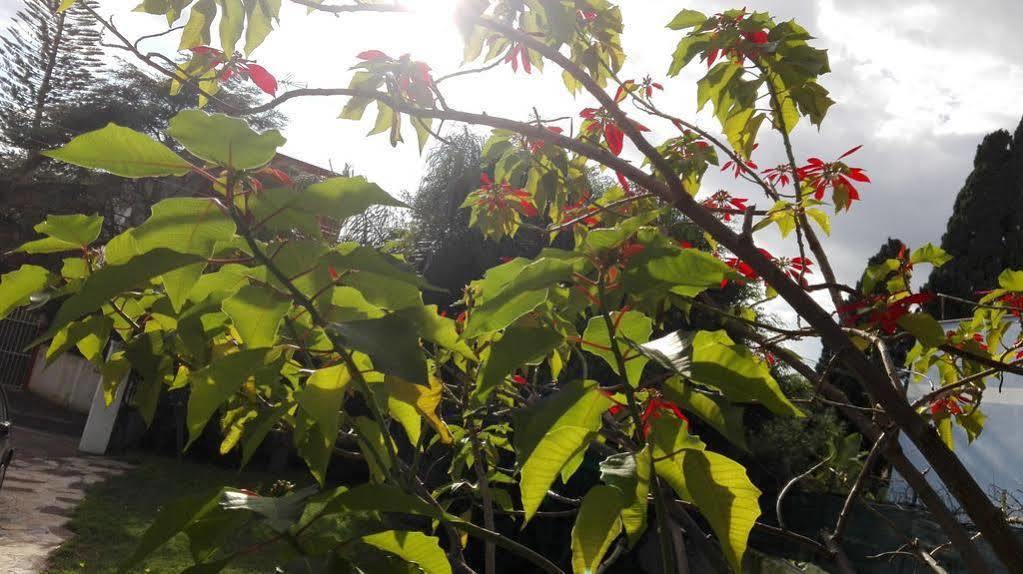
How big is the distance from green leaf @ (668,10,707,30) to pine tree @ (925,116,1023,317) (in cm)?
1197

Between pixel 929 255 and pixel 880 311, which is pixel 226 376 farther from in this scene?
pixel 929 255

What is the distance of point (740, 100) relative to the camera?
145 centimetres

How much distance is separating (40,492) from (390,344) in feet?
26.4

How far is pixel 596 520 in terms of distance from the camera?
0.60 meters

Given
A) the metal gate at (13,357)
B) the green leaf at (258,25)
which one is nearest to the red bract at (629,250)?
the green leaf at (258,25)

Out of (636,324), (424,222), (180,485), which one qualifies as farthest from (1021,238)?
(636,324)

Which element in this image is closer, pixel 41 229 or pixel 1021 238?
pixel 41 229

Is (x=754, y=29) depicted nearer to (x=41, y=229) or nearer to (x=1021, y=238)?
(x=41, y=229)

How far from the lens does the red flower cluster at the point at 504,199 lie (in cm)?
216

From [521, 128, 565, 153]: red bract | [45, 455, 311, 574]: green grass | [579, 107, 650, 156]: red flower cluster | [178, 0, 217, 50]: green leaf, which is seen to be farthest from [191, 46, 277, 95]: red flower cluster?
[45, 455, 311, 574]: green grass

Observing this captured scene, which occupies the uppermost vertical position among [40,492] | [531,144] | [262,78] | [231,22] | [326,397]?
[531,144]

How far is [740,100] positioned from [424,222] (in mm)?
8866

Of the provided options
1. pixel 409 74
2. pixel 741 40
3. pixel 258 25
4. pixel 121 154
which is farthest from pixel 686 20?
pixel 121 154

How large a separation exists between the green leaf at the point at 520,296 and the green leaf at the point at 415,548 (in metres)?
0.15
